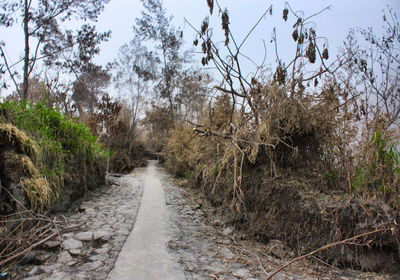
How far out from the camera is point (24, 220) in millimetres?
3041

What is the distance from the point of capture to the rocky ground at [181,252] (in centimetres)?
262

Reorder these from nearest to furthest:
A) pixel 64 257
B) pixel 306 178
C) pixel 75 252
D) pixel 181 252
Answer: pixel 64 257, pixel 75 252, pixel 181 252, pixel 306 178

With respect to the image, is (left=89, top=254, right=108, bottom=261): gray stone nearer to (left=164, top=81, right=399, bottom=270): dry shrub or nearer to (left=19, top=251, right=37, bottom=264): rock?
(left=19, top=251, right=37, bottom=264): rock

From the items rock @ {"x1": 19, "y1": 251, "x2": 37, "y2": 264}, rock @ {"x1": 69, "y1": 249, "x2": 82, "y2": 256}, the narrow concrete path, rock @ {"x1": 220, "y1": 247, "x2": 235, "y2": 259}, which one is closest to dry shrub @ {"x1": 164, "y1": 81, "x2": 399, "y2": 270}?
rock @ {"x1": 220, "y1": 247, "x2": 235, "y2": 259}

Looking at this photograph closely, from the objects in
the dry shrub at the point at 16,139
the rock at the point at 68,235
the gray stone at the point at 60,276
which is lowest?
the gray stone at the point at 60,276

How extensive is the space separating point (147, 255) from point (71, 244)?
1.07m

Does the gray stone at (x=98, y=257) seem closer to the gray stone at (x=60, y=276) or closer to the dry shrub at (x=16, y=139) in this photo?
the gray stone at (x=60, y=276)

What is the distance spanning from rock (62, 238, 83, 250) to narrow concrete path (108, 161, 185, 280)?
1.93ft

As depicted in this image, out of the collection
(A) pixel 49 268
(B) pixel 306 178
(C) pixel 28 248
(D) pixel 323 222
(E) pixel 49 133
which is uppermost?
(E) pixel 49 133

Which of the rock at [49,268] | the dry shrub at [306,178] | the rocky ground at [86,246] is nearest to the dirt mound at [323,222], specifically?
the dry shrub at [306,178]

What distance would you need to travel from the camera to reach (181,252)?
125 inches

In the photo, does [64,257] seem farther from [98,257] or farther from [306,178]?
[306,178]

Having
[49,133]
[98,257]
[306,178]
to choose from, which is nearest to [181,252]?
[98,257]

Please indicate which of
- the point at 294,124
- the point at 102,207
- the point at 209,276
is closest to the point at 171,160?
the point at 102,207
